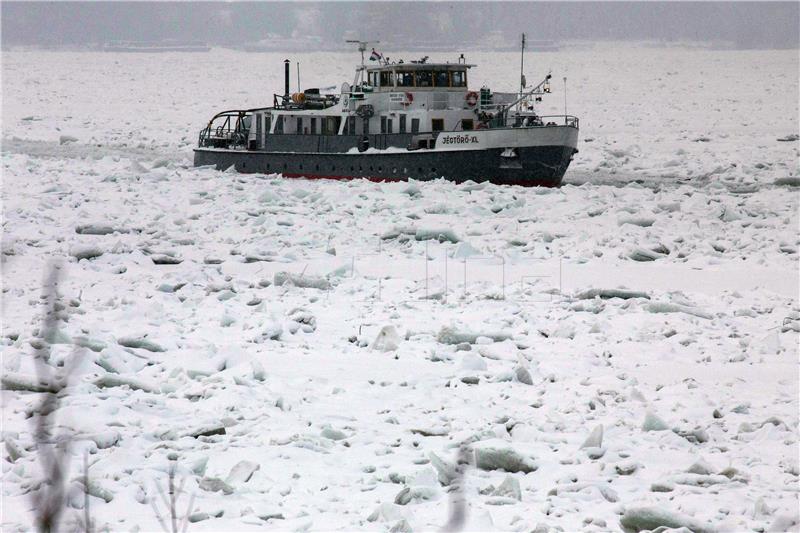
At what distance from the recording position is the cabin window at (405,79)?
2262 cm

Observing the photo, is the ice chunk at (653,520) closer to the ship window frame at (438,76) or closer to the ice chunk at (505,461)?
the ice chunk at (505,461)

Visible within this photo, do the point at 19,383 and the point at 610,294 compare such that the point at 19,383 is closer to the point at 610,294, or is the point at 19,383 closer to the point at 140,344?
the point at 140,344

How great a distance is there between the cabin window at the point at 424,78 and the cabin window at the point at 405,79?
0.16m

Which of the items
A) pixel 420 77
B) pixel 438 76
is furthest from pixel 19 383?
pixel 438 76

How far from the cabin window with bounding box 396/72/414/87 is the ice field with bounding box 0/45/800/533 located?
10.9 ft

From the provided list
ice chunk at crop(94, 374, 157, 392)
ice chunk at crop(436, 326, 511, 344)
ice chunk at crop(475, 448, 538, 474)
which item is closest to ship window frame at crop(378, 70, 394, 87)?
ice chunk at crop(436, 326, 511, 344)

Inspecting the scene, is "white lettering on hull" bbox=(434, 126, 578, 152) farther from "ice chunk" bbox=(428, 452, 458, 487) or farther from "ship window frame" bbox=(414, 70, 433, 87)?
"ice chunk" bbox=(428, 452, 458, 487)

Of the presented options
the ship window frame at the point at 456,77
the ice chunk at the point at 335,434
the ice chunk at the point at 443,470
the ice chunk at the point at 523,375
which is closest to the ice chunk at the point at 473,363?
the ice chunk at the point at 523,375

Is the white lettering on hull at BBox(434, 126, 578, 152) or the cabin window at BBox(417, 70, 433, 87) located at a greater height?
the cabin window at BBox(417, 70, 433, 87)

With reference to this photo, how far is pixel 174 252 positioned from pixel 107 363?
5748 mm

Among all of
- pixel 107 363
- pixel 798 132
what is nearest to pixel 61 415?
pixel 107 363

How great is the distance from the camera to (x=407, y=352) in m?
8.73

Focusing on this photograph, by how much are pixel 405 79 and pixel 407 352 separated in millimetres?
14782

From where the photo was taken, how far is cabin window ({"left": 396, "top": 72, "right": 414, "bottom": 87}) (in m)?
22.6
